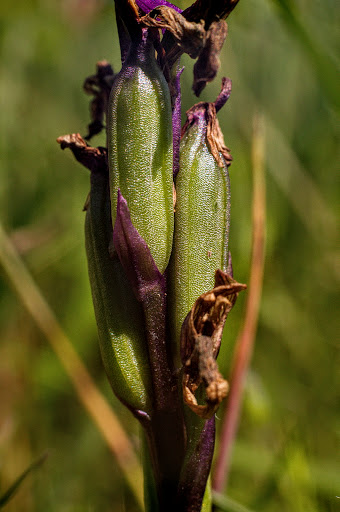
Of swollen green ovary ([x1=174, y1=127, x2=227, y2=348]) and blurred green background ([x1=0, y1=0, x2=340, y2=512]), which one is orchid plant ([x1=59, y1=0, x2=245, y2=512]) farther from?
blurred green background ([x1=0, y1=0, x2=340, y2=512])

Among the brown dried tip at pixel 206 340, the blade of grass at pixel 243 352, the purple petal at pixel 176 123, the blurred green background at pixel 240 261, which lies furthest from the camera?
the blurred green background at pixel 240 261

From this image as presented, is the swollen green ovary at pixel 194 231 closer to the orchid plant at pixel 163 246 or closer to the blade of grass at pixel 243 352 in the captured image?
the orchid plant at pixel 163 246

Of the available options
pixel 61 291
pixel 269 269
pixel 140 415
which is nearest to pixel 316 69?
pixel 140 415

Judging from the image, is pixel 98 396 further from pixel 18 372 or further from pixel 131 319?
pixel 131 319

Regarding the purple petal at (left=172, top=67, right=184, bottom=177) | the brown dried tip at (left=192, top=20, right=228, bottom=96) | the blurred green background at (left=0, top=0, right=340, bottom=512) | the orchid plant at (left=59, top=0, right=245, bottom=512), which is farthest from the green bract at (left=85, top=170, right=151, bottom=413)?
the blurred green background at (left=0, top=0, right=340, bottom=512)

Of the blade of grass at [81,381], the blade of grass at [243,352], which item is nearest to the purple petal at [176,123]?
the blade of grass at [243,352]

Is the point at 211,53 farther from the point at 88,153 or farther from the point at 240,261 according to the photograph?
the point at 240,261

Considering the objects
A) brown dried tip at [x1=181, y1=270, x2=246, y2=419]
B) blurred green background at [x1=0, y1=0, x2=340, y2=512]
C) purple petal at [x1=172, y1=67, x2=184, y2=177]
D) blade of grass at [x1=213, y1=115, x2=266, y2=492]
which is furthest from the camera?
blurred green background at [x1=0, y1=0, x2=340, y2=512]
